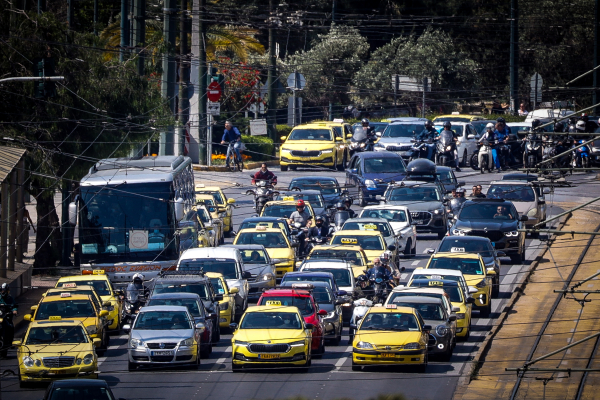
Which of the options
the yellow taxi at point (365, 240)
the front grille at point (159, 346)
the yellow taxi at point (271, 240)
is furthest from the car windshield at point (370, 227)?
the front grille at point (159, 346)

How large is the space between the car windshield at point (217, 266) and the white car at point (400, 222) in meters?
6.82

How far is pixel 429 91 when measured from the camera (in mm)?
61062

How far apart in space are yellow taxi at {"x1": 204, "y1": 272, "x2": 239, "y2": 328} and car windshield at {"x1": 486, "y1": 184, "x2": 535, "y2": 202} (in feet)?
42.9

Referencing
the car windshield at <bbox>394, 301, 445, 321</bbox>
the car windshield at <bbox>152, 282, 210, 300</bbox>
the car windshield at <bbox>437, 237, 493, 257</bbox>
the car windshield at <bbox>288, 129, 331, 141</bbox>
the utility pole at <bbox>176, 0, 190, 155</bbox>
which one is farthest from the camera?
the car windshield at <bbox>288, 129, 331, 141</bbox>

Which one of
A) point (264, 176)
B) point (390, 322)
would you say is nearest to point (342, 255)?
point (390, 322)

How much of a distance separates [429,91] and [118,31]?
67.5ft

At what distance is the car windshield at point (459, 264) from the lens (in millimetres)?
27375

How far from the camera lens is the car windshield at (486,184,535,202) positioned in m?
35.5

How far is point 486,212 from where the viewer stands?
32.7m

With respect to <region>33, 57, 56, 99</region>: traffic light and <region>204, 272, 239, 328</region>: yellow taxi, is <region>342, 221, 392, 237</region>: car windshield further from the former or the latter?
<region>33, 57, 56, 99</region>: traffic light

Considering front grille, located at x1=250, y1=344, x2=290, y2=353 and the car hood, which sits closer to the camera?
front grille, located at x1=250, y1=344, x2=290, y2=353

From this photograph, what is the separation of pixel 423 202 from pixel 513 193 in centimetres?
313

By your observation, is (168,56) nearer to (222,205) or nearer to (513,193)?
(222,205)

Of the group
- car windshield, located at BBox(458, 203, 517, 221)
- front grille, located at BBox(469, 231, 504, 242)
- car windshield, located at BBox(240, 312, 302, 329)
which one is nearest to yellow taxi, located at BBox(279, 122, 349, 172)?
car windshield, located at BBox(458, 203, 517, 221)
